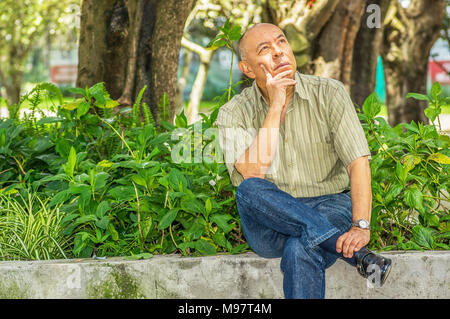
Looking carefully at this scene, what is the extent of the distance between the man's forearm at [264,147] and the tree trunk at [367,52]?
535 cm

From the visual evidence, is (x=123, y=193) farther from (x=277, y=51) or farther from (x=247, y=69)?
(x=277, y=51)

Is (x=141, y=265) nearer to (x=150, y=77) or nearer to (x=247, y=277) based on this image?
(x=247, y=277)

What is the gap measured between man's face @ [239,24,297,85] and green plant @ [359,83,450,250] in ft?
3.10

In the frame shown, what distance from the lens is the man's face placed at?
11.0 ft

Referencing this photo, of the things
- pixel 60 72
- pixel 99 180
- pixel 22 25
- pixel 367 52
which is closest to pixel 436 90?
pixel 99 180

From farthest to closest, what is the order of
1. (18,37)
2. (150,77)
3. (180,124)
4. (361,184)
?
(18,37), (150,77), (180,124), (361,184)

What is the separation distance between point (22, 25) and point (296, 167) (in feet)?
56.2

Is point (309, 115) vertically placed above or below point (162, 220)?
above

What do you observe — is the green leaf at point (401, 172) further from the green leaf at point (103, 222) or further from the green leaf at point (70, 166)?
the green leaf at point (70, 166)

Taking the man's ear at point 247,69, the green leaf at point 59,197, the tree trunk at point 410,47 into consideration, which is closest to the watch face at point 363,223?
the man's ear at point 247,69

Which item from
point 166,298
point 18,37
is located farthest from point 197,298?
point 18,37

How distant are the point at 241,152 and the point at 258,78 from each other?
0.47 metres

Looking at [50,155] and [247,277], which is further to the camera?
[50,155]

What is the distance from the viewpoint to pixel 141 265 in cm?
342
